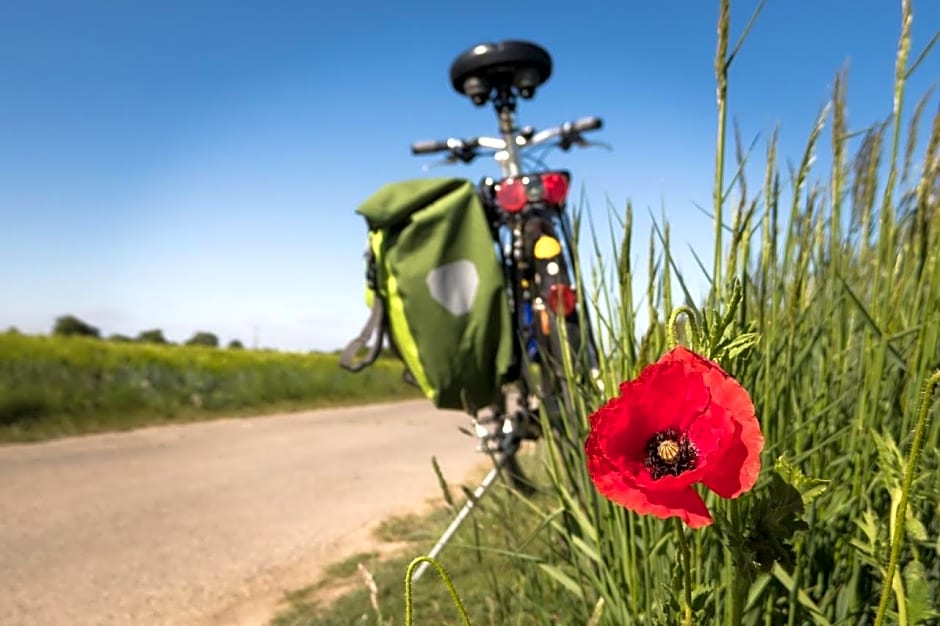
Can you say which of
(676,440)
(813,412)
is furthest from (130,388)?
(676,440)

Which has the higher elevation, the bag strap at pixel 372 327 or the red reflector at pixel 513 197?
the red reflector at pixel 513 197

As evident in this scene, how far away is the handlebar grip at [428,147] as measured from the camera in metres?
3.35

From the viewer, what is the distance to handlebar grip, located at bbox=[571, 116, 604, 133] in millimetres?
3178

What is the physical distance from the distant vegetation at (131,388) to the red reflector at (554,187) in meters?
3.74

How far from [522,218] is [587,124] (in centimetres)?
72

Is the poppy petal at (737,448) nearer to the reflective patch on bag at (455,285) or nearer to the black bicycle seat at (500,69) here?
the reflective patch on bag at (455,285)

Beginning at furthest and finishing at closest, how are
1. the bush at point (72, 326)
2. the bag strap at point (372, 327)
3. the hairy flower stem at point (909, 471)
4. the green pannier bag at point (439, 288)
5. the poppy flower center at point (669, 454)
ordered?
the bush at point (72, 326) → the bag strap at point (372, 327) → the green pannier bag at point (439, 288) → the poppy flower center at point (669, 454) → the hairy flower stem at point (909, 471)

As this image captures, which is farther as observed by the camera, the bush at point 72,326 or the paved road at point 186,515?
the bush at point 72,326

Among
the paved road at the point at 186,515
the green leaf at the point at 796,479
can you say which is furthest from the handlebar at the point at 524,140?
the green leaf at the point at 796,479

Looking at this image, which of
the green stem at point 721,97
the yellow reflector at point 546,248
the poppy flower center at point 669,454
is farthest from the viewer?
the yellow reflector at point 546,248

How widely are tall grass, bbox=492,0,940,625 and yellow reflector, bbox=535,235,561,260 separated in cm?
126

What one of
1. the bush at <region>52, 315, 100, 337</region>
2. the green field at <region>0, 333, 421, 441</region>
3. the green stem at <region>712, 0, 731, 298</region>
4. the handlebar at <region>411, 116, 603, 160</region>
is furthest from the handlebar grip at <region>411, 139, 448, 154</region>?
the bush at <region>52, 315, 100, 337</region>

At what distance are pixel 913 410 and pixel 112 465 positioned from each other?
5.10m

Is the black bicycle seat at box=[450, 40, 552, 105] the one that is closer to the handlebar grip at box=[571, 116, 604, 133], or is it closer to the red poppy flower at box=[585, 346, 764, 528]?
the handlebar grip at box=[571, 116, 604, 133]
